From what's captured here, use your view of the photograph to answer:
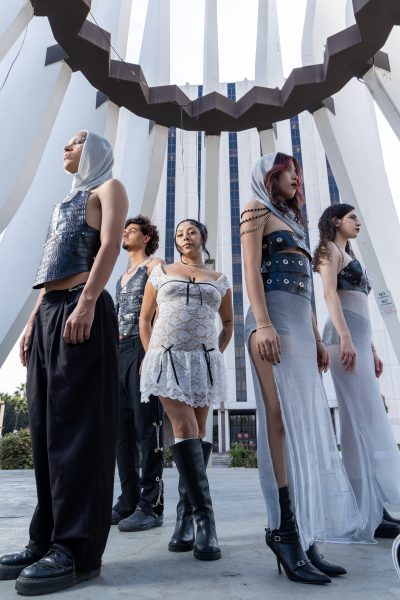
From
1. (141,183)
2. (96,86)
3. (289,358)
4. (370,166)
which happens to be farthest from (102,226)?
(370,166)

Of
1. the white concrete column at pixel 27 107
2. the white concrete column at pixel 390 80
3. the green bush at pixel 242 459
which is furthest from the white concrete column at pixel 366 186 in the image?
the green bush at pixel 242 459

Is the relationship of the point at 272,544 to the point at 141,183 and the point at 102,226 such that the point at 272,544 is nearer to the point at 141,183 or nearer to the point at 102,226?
the point at 102,226

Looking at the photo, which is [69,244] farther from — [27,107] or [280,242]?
[27,107]

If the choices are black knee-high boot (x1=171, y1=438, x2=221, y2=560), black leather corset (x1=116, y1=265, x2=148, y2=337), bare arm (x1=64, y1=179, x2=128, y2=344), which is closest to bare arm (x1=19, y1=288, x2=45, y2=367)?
bare arm (x1=64, y1=179, x2=128, y2=344)

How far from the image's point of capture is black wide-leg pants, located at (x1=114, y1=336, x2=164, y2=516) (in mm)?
2988

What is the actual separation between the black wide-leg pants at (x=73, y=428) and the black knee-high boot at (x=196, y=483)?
57 cm

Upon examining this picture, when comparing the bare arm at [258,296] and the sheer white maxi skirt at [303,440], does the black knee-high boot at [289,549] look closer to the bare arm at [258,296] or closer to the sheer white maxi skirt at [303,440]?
the sheer white maxi skirt at [303,440]

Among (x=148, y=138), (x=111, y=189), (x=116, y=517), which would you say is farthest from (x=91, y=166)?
(x=148, y=138)

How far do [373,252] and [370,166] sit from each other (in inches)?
79.2

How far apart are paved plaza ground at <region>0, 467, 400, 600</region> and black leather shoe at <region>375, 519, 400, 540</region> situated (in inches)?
5.4

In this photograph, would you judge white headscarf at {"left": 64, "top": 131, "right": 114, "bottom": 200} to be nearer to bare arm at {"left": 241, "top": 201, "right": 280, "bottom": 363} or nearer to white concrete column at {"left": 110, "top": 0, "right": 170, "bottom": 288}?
bare arm at {"left": 241, "top": 201, "right": 280, "bottom": 363}

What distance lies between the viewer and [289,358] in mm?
2041

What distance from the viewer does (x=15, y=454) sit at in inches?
468

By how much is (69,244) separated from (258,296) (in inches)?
35.7
